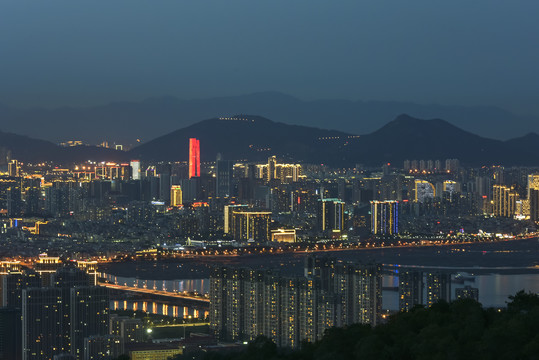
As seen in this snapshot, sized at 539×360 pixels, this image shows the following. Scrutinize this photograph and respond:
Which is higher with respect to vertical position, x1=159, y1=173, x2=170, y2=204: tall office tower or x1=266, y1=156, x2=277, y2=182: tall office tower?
x1=266, y1=156, x2=277, y2=182: tall office tower

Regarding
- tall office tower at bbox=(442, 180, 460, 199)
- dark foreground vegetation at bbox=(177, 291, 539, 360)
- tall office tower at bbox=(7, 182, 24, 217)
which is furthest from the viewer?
tall office tower at bbox=(442, 180, 460, 199)

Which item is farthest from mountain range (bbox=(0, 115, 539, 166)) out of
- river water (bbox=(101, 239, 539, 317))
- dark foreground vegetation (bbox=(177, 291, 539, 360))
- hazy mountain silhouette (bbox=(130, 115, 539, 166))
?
dark foreground vegetation (bbox=(177, 291, 539, 360))

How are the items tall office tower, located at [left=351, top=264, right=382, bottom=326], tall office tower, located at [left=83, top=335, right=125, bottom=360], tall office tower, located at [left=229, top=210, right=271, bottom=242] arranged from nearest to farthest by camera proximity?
tall office tower, located at [left=83, top=335, right=125, bottom=360] → tall office tower, located at [left=351, top=264, right=382, bottom=326] → tall office tower, located at [left=229, top=210, right=271, bottom=242]

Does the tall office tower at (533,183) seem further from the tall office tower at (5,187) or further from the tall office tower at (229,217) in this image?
the tall office tower at (5,187)

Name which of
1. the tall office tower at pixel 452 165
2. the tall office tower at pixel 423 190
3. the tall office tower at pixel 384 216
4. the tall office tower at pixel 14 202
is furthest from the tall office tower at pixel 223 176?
the tall office tower at pixel 384 216

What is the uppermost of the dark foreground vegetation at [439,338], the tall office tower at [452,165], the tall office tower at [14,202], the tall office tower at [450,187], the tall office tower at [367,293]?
the tall office tower at [452,165]

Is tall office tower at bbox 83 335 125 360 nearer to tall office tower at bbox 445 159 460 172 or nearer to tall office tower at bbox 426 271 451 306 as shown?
tall office tower at bbox 426 271 451 306

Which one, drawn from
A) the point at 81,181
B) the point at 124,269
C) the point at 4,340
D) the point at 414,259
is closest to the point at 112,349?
the point at 4,340

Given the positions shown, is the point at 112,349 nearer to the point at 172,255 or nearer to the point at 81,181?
the point at 172,255
